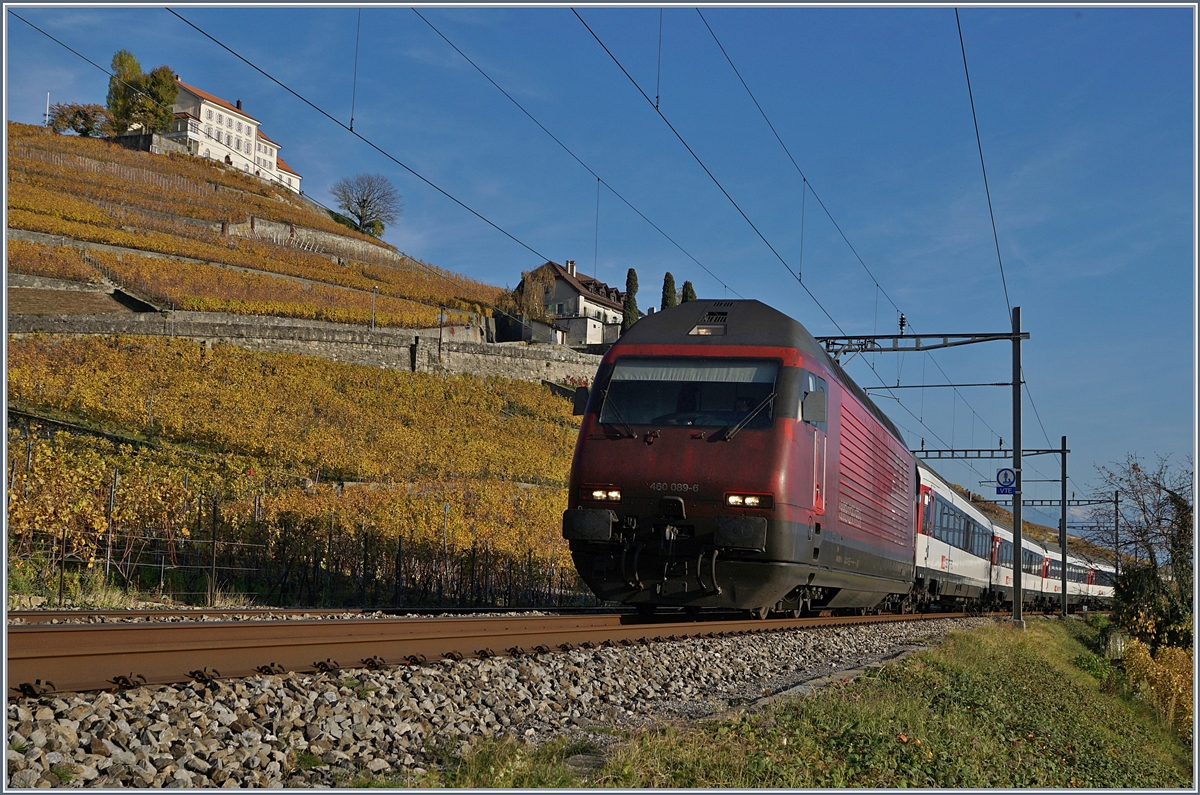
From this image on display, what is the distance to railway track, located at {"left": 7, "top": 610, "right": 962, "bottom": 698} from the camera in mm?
5945

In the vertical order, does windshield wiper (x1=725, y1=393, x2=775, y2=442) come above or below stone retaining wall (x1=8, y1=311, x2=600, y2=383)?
below

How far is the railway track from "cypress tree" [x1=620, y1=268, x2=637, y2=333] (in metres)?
75.9

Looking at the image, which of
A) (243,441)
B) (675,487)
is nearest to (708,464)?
(675,487)

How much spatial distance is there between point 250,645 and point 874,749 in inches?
170

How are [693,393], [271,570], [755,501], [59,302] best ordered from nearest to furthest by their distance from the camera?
[755,501], [693,393], [271,570], [59,302]

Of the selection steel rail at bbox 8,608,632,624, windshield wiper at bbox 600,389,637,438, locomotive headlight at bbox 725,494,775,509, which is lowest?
steel rail at bbox 8,608,632,624

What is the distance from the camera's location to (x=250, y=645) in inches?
280

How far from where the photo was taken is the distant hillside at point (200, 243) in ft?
183

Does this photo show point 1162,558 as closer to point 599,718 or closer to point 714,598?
point 714,598

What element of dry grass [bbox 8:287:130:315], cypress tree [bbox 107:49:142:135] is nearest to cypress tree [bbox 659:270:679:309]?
dry grass [bbox 8:287:130:315]

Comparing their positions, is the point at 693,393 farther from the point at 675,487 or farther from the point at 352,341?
the point at 352,341

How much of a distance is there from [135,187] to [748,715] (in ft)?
296

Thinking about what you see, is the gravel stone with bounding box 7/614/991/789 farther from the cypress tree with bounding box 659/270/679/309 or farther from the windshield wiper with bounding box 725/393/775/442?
the cypress tree with bounding box 659/270/679/309

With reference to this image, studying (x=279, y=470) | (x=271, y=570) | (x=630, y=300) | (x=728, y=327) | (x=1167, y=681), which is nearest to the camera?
(x=728, y=327)
